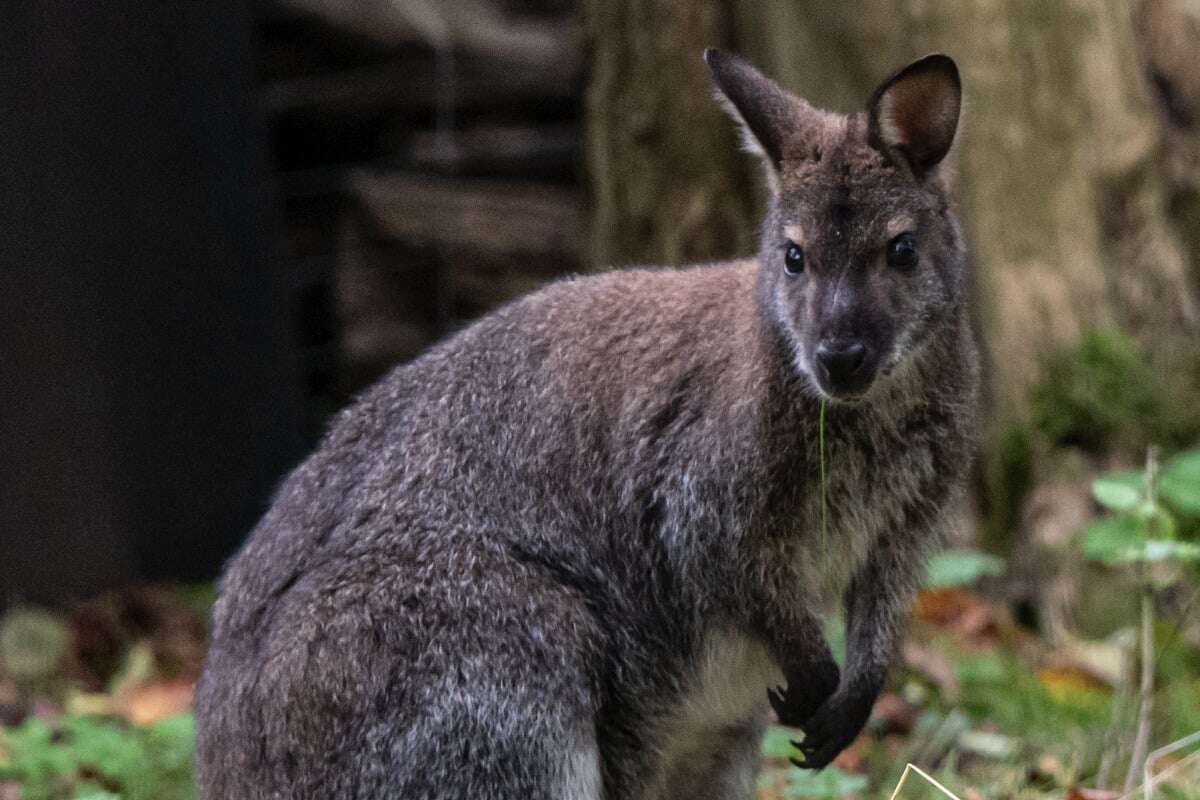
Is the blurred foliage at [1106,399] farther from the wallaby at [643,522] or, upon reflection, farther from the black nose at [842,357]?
the black nose at [842,357]

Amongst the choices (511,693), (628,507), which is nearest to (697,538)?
(628,507)

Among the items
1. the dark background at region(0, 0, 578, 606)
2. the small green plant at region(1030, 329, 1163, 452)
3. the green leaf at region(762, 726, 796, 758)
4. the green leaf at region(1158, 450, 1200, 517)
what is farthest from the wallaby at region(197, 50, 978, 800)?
the dark background at region(0, 0, 578, 606)

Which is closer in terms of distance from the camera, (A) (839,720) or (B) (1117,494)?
(A) (839,720)

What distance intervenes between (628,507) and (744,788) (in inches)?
36.2

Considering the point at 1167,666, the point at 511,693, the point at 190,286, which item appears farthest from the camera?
the point at 190,286

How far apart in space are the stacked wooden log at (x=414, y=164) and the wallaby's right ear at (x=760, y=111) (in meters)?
4.87

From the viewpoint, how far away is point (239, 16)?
323 inches

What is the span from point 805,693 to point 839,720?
123 millimetres

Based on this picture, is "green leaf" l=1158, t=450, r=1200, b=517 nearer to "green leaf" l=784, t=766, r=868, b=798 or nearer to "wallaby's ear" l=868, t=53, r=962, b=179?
"green leaf" l=784, t=766, r=868, b=798

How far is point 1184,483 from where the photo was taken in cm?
518

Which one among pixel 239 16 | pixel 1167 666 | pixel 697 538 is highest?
pixel 239 16

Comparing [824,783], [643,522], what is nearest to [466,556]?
[643,522]

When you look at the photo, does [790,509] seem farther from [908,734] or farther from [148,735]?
[148,735]

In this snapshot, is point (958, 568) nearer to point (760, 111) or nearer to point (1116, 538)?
point (1116, 538)
